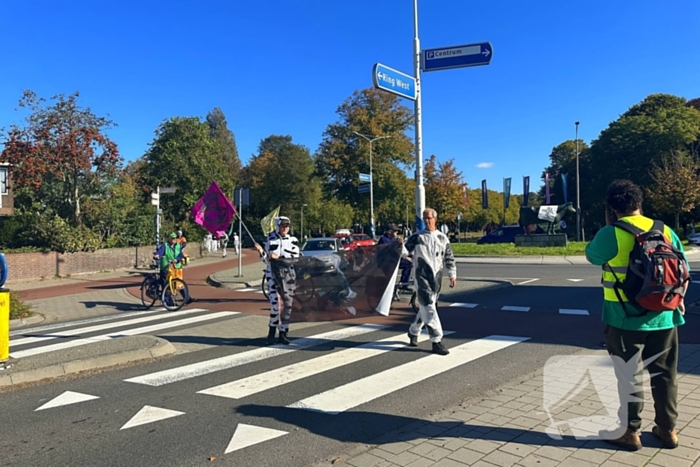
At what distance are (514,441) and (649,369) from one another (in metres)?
1.10

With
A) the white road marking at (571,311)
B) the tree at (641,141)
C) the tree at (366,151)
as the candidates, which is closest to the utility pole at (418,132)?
the white road marking at (571,311)

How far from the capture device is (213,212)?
46.3 feet

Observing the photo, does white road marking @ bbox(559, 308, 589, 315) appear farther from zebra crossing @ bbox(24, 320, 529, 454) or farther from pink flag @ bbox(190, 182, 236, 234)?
pink flag @ bbox(190, 182, 236, 234)

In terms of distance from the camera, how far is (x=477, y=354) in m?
7.19

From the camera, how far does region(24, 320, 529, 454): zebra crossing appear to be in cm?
515

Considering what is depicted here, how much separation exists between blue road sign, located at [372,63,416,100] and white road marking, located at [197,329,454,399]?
5.20 m

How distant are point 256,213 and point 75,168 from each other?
4549 centimetres

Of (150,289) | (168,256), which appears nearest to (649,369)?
(168,256)

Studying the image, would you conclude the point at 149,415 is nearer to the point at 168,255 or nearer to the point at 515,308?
the point at 168,255

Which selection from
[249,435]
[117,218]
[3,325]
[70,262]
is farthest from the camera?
[117,218]

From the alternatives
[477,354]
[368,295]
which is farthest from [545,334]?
[368,295]

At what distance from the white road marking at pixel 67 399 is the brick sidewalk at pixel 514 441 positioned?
10.2 feet

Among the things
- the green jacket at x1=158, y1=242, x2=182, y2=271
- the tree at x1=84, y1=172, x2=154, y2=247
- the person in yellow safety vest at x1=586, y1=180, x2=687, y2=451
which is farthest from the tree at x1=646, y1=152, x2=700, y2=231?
the person in yellow safety vest at x1=586, y1=180, x2=687, y2=451

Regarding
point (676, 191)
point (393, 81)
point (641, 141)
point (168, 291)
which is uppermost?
point (641, 141)
